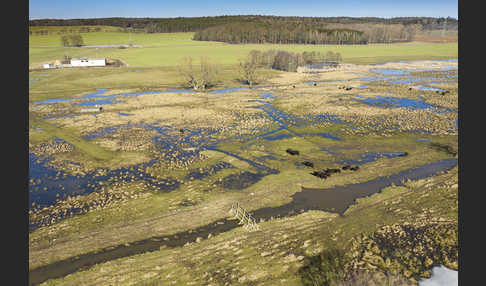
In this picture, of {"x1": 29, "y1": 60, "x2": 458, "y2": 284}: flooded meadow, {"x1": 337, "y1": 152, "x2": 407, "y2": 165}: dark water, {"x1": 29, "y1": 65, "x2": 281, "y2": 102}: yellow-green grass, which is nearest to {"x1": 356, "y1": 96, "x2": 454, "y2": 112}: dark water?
{"x1": 29, "y1": 60, "x2": 458, "y2": 284}: flooded meadow

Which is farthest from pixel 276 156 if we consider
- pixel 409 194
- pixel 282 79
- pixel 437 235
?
pixel 282 79

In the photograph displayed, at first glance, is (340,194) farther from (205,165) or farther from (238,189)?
(205,165)

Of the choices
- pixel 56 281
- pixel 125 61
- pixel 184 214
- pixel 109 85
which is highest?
pixel 125 61

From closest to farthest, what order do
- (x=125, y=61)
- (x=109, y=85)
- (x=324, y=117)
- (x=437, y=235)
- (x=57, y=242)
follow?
(x=437, y=235) < (x=57, y=242) < (x=324, y=117) < (x=109, y=85) < (x=125, y=61)

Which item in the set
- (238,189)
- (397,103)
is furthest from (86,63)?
(397,103)

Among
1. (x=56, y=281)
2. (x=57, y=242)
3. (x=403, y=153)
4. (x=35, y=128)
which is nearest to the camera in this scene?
(x=56, y=281)

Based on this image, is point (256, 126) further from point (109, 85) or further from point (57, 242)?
point (109, 85)

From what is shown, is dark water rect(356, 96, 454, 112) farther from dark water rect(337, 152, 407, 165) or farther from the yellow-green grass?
the yellow-green grass
